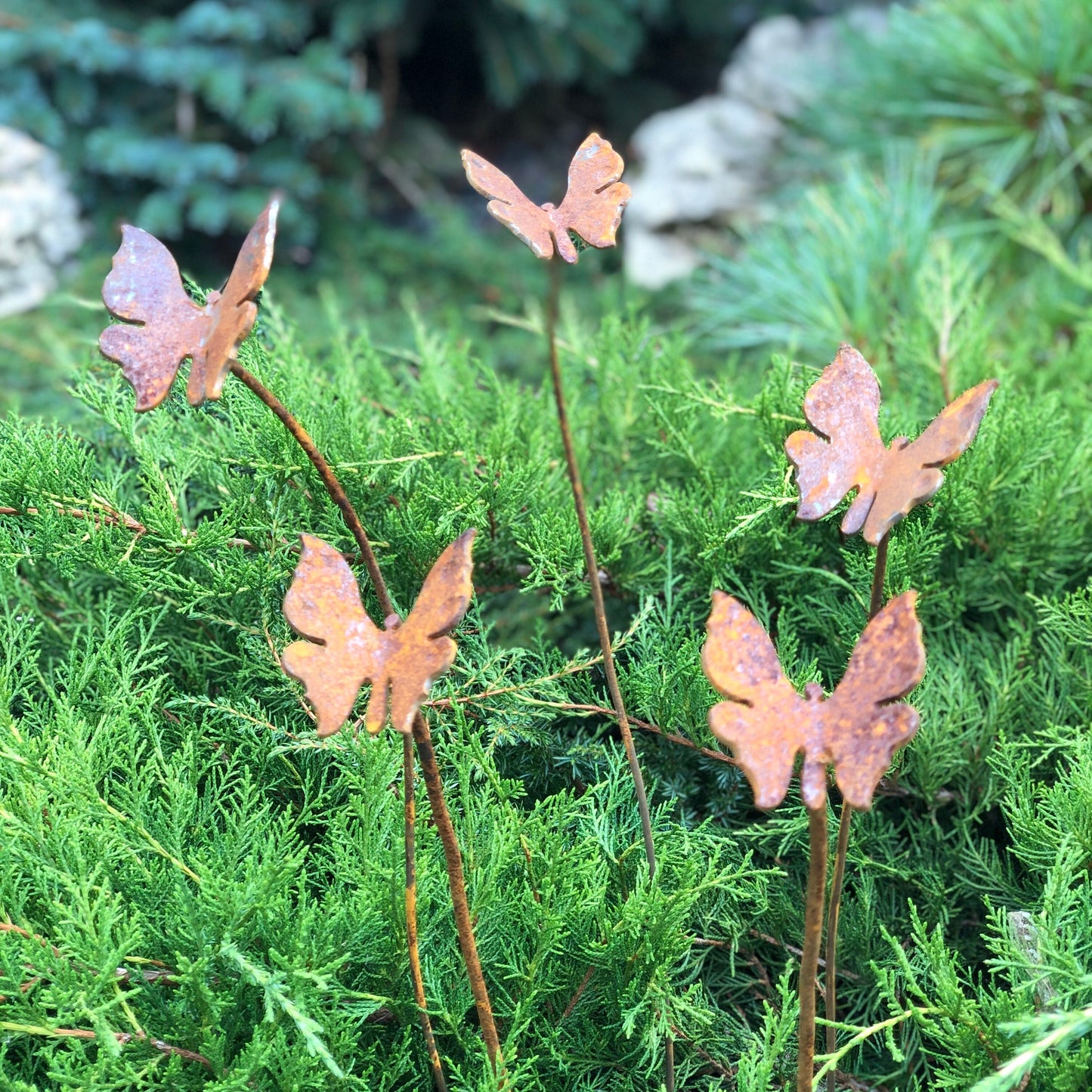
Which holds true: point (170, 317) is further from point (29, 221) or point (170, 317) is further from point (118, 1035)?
point (29, 221)

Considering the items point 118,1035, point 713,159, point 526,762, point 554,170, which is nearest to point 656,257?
point 713,159

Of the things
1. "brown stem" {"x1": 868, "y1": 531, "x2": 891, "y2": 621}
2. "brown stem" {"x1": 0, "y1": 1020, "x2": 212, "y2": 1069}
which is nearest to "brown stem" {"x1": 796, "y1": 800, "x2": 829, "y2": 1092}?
"brown stem" {"x1": 868, "y1": 531, "x2": 891, "y2": 621}

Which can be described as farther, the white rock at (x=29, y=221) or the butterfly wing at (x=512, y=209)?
the white rock at (x=29, y=221)

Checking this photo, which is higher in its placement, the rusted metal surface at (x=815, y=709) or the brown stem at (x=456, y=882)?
the rusted metal surface at (x=815, y=709)

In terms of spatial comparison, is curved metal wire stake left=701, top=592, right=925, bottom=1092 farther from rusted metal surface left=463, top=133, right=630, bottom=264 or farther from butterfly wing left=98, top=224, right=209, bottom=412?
butterfly wing left=98, top=224, right=209, bottom=412

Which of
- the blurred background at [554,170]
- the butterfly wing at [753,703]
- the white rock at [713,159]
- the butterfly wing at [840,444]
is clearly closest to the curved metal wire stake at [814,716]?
the butterfly wing at [753,703]

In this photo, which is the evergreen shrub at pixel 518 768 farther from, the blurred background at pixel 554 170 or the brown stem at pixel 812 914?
the blurred background at pixel 554 170

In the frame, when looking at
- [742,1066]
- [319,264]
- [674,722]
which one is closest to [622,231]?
[319,264]
